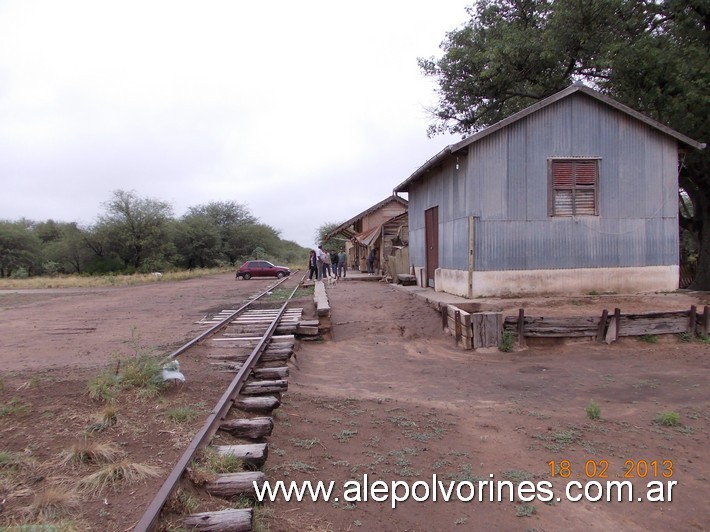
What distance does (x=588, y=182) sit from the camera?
1328 cm

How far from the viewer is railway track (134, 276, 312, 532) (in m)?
3.22

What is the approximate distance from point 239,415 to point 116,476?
5.94ft

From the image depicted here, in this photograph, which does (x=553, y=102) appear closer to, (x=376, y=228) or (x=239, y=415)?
(x=239, y=415)

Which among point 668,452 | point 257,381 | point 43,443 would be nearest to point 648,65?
point 668,452

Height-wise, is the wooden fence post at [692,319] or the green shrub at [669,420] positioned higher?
the wooden fence post at [692,319]

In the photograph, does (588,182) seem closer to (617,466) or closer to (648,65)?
(648,65)

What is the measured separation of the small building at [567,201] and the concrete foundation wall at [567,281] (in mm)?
25

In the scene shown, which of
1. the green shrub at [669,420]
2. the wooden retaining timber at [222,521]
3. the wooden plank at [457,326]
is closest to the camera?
the wooden retaining timber at [222,521]

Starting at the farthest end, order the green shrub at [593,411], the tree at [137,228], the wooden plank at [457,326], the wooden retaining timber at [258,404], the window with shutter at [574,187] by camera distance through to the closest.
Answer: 1. the tree at [137,228]
2. the window with shutter at [574,187]
3. the wooden plank at [457,326]
4. the green shrub at [593,411]
5. the wooden retaining timber at [258,404]

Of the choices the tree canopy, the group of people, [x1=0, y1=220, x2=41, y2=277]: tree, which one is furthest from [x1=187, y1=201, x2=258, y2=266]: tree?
the group of people

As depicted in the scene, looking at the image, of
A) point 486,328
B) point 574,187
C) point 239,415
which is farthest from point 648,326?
point 239,415

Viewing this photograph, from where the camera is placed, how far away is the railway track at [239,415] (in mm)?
3225

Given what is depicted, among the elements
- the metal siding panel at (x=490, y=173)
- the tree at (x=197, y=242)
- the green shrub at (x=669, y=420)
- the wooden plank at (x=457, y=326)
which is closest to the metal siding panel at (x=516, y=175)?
the metal siding panel at (x=490, y=173)

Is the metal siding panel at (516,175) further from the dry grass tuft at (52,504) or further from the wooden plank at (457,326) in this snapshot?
the dry grass tuft at (52,504)
